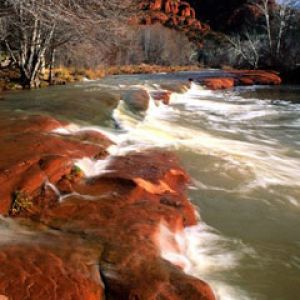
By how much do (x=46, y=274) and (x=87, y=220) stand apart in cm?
133

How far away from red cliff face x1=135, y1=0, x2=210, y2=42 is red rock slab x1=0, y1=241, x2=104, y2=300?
4162 inches

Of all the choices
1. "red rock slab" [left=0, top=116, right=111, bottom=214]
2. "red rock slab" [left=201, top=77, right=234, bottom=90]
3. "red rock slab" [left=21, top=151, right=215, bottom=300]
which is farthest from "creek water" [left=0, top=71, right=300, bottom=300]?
"red rock slab" [left=201, top=77, right=234, bottom=90]

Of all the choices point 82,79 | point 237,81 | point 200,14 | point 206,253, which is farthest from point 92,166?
point 200,14

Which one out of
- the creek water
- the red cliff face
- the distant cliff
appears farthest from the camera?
the distant cliff

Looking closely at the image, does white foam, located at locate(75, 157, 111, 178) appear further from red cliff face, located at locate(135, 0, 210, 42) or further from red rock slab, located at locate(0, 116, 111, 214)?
red cliff face, located at locate(135, 0, 210, 42)

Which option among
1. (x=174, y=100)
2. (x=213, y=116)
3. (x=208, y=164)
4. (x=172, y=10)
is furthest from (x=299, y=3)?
(x=172, y=10)

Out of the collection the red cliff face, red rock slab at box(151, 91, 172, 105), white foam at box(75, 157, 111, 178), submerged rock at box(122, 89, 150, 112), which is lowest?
red rock slab at box(151, 91, 172, 105)

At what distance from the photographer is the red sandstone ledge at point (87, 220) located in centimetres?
359

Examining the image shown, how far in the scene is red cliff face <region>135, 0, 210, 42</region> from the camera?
11212 centimetres

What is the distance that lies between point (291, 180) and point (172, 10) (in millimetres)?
125611

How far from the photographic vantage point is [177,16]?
12456 centimetres

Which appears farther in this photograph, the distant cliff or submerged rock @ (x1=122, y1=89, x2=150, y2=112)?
the distant cliff

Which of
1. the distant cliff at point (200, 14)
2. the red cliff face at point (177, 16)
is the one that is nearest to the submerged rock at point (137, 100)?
the red cliff face at point (177, 16)

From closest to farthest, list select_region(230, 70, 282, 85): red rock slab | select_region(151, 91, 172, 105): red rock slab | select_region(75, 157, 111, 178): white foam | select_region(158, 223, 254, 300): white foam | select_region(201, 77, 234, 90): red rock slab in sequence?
select_region(158, 223, 254, 300): white foam
select_region(75, 157, 111, 178): white foam
select_region(151, 91, 172, 105): red rock slab
select_region(201, 77, 234, 90): red rock slab
select_region(230, 70, 282, 85): red rock slab
